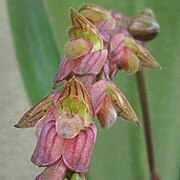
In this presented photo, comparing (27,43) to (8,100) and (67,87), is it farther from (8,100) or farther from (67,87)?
(8,100)

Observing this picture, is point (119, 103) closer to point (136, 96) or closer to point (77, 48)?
point (77, 48)

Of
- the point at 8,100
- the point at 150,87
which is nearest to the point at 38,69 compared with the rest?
the point at 150,87

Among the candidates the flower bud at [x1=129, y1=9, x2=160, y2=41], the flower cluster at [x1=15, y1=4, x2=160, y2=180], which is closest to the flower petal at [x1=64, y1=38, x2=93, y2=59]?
the flower cluster at [x1=15, y1=4, x2=160, y2=180]

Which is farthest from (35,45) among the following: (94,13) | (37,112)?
(37,112)

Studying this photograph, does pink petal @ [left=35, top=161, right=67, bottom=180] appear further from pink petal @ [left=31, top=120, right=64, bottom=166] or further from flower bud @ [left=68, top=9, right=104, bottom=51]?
Answer: flower bud @ [left=68, top=9, right=104, bottom=51]

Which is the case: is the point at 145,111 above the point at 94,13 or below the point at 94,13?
below

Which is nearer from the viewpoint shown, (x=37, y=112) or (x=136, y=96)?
(x=37, y=112)

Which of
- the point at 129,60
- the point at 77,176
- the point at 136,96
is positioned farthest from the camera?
the point at 136,96
